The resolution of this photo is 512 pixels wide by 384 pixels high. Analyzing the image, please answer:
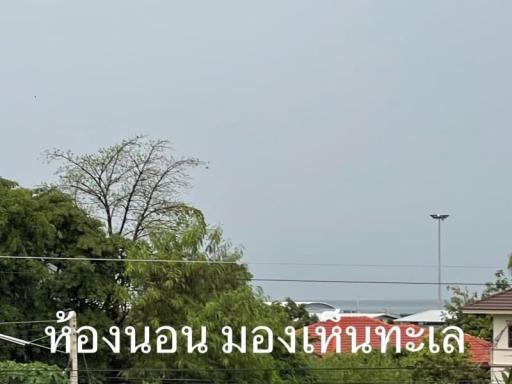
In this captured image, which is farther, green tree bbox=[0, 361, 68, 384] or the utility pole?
green tree bbox=[0, 361, 68, 384]

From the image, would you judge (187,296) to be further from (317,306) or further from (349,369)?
(317,306)

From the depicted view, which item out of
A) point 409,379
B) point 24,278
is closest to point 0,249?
point 24,278

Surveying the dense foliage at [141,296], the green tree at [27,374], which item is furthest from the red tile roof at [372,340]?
the green tree at [27,374]

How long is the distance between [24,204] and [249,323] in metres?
6.26

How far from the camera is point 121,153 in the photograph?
2958 centimetres

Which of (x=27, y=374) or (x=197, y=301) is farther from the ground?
(x=197, y=301)

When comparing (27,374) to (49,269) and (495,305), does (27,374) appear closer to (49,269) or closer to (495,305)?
(49,269)

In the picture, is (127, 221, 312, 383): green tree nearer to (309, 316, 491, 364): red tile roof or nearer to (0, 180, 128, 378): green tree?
(0, 180, 128, 378): green tree

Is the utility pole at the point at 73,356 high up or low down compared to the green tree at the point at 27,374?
up

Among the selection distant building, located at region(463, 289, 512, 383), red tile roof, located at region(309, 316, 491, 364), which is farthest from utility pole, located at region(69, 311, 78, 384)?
distant building, located at region(463, 289, 512, 383)

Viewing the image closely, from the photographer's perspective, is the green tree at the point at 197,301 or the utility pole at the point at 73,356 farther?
the green tree at the point at 197,301

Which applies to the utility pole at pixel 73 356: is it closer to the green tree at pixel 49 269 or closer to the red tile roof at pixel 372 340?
the green tree at pixel 49 269

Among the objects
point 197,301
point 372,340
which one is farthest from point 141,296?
point 372,340

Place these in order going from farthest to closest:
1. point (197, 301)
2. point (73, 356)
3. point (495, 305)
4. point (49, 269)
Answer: point (495, 305), point (49, 269), point (197, 301), point (73, 356)
